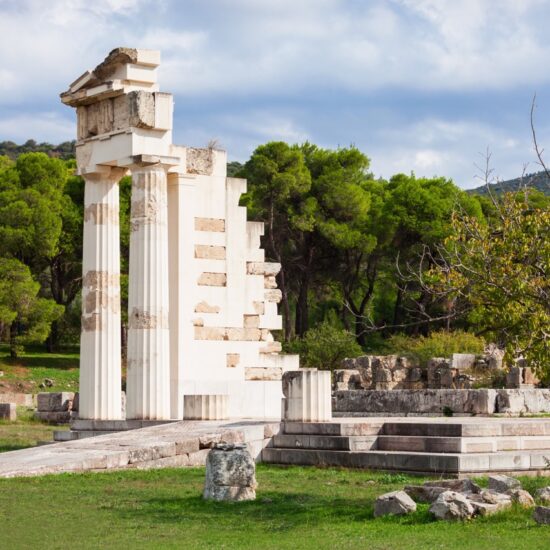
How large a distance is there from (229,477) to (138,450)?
424 cm

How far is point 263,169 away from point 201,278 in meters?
31.0

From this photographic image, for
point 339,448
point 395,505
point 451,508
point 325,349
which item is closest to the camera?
point 451,508

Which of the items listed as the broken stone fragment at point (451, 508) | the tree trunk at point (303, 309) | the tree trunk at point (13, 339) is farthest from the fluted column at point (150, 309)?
the tree trunk at point (303, 309)

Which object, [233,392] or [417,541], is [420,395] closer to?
[233,392]

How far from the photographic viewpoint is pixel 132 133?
2272 centimetres

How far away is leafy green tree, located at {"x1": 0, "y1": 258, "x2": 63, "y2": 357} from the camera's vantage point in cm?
4962

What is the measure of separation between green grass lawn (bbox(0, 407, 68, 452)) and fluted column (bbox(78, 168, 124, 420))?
61.3 inches

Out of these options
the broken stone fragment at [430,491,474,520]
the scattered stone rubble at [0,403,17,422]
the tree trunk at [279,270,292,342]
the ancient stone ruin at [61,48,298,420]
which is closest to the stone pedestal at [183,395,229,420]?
the ancient stone ruin at [61,48,298,420]

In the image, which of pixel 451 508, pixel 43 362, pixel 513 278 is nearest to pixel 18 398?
pixel 43 362

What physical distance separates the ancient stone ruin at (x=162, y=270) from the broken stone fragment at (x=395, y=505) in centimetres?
1069

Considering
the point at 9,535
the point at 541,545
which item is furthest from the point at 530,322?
the point at 9,535

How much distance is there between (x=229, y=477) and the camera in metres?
13.7

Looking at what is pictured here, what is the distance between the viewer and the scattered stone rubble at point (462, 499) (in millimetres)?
11281

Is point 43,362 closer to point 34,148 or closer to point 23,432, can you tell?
point 23,432
